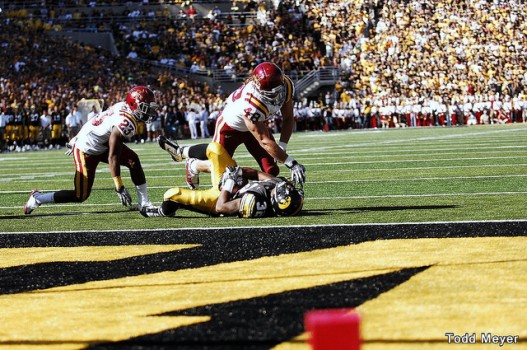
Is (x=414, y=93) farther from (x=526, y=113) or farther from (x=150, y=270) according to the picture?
(x=150, y=270)

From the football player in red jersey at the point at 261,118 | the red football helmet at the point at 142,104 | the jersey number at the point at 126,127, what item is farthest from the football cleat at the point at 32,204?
the football player in red jersey at the point at 261,118

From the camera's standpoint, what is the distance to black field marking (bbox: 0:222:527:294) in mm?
5672

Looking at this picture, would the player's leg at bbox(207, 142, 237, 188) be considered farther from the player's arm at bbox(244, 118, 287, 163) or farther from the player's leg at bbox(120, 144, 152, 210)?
the player's leg at bbox(120, 144, 152, 210)

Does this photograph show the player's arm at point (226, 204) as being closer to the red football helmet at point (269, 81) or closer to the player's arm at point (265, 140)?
the player's arm at point (265, 140)

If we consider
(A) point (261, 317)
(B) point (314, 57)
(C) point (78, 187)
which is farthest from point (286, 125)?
(B) point (314, 57)

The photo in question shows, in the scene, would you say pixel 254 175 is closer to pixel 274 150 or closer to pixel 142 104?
pixel 274 150

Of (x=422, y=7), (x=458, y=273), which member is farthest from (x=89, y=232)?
(x=422, y=7)

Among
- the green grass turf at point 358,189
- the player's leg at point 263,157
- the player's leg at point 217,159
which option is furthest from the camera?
the player's leg at point 263,157

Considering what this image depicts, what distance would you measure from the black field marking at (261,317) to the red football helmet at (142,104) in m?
5.08

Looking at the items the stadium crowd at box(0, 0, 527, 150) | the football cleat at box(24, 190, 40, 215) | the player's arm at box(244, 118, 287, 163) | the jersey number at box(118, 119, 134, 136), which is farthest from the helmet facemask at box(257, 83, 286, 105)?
the stadium crowd at box(0, 0, 527, 150)

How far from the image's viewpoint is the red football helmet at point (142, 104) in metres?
9.71

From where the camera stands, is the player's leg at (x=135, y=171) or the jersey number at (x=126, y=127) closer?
the jersey number at (x=126, y=127)

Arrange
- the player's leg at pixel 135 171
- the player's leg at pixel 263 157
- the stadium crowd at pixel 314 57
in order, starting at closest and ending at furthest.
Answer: the player's leg at pixel 263 157 < the player's leg at pixel 135 171 < the stadium crowd at pixel 314 57

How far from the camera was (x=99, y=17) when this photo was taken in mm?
46031
